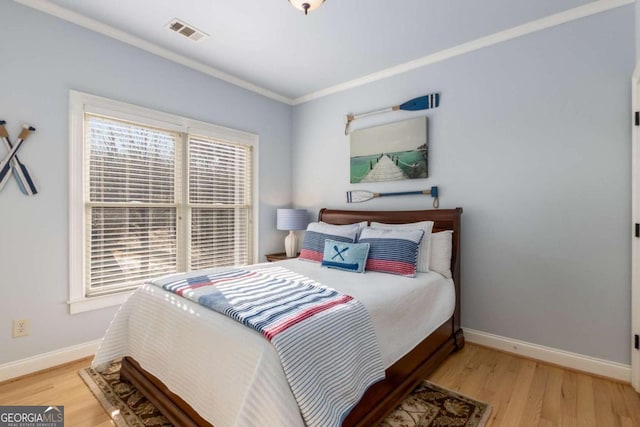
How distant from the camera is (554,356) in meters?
2.41

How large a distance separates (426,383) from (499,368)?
0.66 m

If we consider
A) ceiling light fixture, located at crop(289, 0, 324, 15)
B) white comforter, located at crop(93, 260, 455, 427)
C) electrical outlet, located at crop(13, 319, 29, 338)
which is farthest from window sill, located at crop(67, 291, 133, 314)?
ceiling light fixture, located at crop(289, 0, 324, 15)

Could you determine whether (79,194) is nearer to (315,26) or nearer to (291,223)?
(291,223)

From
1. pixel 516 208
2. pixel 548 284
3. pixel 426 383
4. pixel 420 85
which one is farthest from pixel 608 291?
pixel 420 85

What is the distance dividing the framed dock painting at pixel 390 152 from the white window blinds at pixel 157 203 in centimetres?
135

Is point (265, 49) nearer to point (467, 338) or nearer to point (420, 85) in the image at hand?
point (420, 85)

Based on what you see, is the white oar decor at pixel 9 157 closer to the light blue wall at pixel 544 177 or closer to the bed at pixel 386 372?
the bed at pixel 386 372

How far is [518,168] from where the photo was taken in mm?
2557

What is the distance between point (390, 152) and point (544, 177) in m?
1.37

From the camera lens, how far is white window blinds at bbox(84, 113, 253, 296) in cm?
260

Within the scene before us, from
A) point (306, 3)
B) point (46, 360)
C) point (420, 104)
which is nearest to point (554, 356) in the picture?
point (420, 104)


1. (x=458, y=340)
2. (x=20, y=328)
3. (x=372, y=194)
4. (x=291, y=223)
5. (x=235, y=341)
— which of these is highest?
(x=372, y=194)

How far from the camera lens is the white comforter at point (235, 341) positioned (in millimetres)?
1172

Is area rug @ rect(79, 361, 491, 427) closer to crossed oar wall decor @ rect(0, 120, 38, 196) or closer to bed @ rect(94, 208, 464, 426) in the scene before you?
bed @ rect(94, 208, 464, 426)
